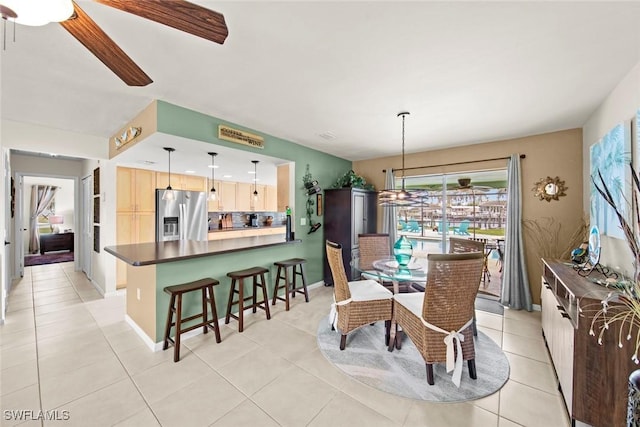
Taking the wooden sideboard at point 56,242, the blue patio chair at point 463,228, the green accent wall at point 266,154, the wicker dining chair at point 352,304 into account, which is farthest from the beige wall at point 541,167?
the wooden sideboard at point 56,242

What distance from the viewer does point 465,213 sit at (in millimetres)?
4250

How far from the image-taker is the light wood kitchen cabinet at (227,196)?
250 inches

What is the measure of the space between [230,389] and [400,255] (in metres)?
2.07

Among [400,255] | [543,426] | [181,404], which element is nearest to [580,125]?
[400,255]

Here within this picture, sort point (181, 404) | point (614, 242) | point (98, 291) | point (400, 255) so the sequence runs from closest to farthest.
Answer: point (181, 404) → point (614, 242) → point (400, 255) → point (98, 291)

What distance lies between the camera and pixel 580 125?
310cm

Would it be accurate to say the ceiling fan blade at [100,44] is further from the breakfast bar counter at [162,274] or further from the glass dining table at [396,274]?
the glass dining table at [396,274]

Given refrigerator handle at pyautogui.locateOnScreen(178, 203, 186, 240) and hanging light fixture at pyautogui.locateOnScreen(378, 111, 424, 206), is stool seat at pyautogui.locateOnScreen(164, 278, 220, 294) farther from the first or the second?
refrigerator handle at pyautogui.locateOnScreen(178, 203, 186, 240)

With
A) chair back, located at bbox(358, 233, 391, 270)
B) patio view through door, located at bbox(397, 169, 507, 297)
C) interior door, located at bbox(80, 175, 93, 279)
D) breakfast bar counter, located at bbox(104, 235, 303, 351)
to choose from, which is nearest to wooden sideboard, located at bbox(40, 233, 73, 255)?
interior door, located at bbox(80, 175, 93, 279)

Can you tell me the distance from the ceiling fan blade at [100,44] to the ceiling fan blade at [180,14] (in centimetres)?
19

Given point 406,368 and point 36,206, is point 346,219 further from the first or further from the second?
point 36,206

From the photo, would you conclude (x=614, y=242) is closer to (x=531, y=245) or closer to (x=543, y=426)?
(x=531, y=245)

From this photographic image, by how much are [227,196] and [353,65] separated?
5.43 m

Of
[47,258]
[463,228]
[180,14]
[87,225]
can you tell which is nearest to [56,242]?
[47,258]
